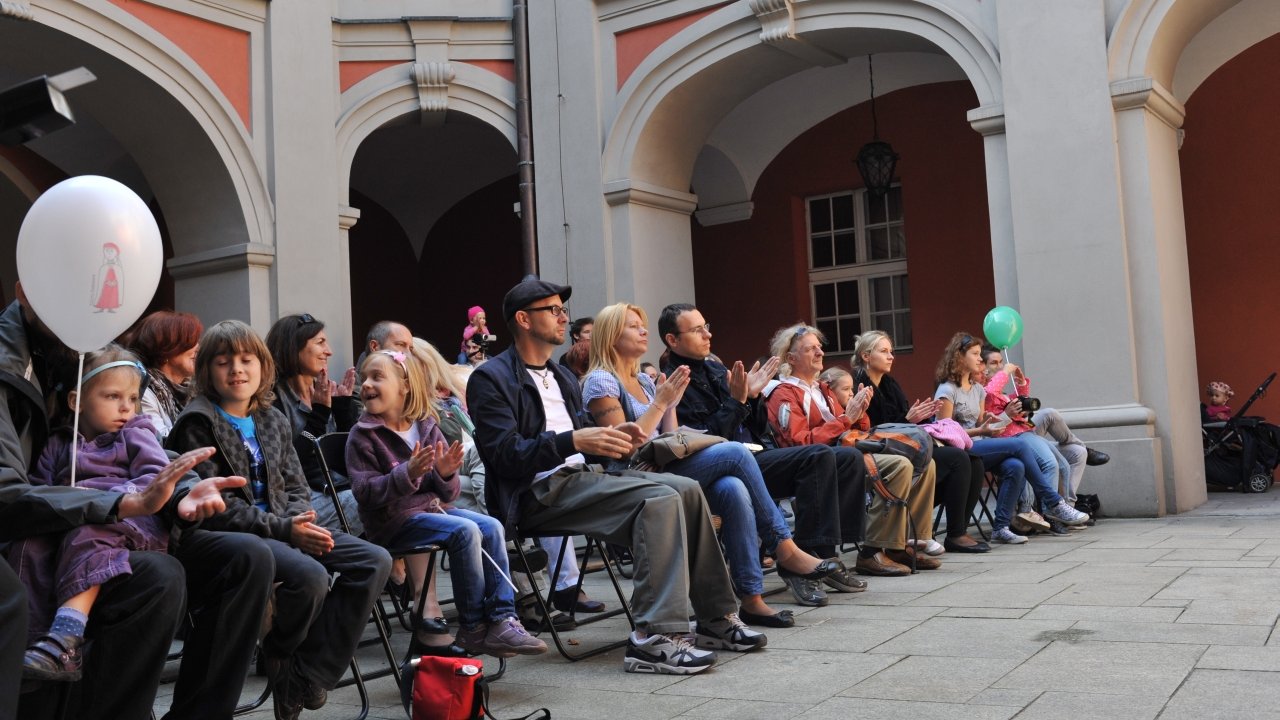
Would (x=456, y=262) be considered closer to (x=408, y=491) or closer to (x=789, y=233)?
(x=789, y=233)

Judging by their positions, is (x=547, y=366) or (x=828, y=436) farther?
(x=828, y=436)

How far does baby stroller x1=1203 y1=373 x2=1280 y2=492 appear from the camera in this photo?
37.4 ft

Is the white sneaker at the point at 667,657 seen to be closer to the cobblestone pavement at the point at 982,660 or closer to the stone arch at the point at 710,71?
the cobblestone pavement at the point at 982,660

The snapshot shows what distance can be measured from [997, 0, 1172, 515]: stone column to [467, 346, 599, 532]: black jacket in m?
6.01

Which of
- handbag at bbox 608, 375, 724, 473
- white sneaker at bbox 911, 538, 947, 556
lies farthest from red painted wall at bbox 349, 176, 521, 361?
handbag at bbox 608, 375, 724, 473

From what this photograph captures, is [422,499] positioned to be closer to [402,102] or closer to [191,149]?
[191,149]

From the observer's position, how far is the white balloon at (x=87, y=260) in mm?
3438

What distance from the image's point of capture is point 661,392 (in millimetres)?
4852

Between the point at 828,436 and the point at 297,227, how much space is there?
636cm

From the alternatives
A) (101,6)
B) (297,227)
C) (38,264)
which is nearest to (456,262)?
(297,227)

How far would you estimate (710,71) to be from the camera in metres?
11.3

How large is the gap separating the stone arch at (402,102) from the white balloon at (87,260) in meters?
7.88

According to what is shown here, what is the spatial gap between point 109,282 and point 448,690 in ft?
5.06

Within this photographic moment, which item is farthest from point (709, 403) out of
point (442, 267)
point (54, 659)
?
point (442, 267)
